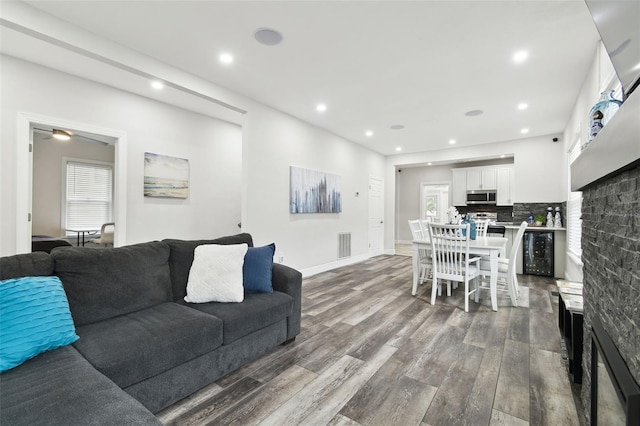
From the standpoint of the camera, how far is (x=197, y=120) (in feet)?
15.5

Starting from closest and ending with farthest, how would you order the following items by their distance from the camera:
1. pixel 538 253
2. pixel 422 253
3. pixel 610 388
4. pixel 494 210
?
pixel 610 388
pixel 422 253
pixel 538 253
pixel 494 210

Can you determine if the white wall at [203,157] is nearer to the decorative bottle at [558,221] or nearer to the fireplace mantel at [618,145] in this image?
the fireplace mantel at [618,145]

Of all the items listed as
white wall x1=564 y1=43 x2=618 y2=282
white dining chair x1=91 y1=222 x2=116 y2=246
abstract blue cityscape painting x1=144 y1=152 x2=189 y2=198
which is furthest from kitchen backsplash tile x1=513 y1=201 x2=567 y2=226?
white dining chair x1=91 y1=222 x2=116 y2=246

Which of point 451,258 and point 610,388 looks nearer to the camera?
point 610,388

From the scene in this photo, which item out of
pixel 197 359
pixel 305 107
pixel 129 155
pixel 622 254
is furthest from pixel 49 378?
pixel 305 107

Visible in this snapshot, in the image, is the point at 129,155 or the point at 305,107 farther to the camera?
the point at 305,107

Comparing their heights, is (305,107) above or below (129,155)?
above

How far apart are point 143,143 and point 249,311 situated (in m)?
3.21

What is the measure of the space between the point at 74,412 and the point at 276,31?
9.29ft

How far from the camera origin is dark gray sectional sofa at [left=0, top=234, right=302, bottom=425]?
43.3 inches

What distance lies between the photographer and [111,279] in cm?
199

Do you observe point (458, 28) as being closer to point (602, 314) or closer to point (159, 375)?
point (602, 314)

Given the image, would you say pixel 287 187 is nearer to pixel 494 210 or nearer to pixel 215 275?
pixel 215 275

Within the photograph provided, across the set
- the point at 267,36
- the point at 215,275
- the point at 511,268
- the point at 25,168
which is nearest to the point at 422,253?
the point at 511,268
